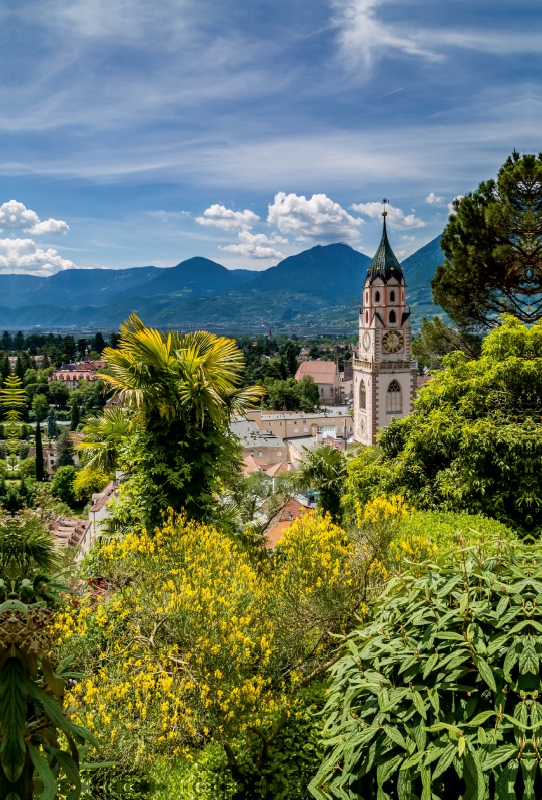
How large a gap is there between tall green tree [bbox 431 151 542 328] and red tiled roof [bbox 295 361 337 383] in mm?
69954

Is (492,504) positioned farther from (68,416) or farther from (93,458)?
(68,416)

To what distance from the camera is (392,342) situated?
115 feet

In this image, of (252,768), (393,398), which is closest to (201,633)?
(252,768)

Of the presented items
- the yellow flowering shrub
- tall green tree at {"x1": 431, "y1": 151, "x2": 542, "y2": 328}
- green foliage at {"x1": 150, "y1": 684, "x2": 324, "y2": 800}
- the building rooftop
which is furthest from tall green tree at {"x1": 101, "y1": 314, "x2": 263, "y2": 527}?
the building rooftop

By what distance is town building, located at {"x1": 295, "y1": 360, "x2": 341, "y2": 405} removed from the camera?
88.4 meters

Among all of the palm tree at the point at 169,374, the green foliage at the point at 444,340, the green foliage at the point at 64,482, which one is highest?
the green foliage at the point at 444,340

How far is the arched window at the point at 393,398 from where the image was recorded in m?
34.8

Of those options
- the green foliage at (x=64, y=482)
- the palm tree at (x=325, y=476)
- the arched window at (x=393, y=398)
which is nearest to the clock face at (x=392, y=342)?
the arched window at (x=393, y=398)

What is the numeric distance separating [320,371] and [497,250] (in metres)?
72.7

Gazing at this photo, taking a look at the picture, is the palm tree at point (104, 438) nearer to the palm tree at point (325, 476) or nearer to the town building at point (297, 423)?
the palm tree at point (325, 476)

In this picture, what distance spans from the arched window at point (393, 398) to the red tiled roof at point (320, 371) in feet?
173

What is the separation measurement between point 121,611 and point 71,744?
289 centimetres

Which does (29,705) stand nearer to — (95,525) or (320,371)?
(95,525)

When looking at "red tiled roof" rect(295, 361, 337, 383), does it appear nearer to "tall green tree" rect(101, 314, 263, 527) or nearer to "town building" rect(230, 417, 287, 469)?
"town building" rect(230, 417, 287, 469)
